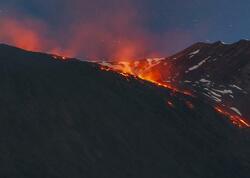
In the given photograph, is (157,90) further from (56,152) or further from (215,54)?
(215,54)

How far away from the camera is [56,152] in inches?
3307

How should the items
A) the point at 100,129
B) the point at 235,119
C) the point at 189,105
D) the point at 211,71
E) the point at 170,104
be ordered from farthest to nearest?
the point at 211,71 → the point at 235,119 → the point at 189,105 → the point at 170,104 → the point at 100,129

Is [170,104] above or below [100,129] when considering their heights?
above

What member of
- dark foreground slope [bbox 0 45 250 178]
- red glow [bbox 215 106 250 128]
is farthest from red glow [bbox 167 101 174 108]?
red glow [bbox 215 106 250 128]

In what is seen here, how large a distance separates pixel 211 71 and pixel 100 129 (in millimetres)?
76492

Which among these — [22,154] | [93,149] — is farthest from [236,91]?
[22,154]

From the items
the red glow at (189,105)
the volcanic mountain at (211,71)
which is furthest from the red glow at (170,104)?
the volcanic mountain at (211,71)

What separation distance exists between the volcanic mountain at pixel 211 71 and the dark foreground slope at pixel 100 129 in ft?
71.1

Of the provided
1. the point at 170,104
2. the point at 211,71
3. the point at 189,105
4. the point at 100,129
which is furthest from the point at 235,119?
the point at 211,71

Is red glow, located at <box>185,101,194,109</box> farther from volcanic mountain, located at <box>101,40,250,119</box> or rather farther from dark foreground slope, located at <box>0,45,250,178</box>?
volcanic mountain, located at <box>101,40,250,119</box>

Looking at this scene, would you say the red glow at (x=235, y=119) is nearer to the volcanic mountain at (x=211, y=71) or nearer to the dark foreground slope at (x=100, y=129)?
the dark foreground slope at (x=100, y=129)

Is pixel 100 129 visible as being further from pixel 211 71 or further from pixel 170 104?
pixel 211 71

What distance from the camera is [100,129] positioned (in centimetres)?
9638

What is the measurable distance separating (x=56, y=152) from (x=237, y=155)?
3368cm
